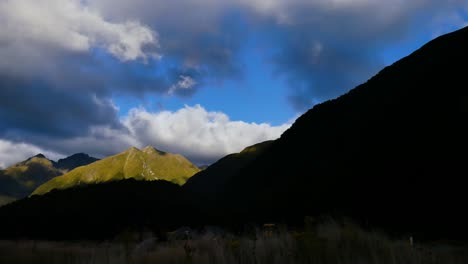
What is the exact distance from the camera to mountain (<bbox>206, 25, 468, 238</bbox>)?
48312mm

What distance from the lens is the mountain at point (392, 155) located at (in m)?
48.3

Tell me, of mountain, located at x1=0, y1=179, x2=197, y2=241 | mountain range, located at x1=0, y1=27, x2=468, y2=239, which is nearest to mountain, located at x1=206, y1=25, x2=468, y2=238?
mountain range, located at x1=0, y1=27, x2=468, y2=239

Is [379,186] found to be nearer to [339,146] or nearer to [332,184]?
[332,184]

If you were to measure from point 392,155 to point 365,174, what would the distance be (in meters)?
6.42

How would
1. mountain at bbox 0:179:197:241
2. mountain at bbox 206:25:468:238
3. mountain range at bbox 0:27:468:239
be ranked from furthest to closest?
1. mountain at bbox 0:179:197:241
2. mountain range at bbox 0:27:468:239
3. mountain at bbox 206:25:468:238

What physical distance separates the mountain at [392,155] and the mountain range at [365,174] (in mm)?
255

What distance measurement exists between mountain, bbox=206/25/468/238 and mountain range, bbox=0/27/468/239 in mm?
255

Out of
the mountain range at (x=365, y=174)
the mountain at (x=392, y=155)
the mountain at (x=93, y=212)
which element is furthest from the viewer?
the mountain at (x=93, y=212)

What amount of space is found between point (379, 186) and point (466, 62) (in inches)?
1415

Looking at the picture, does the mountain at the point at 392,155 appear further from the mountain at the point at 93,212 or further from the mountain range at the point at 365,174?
the mountain at the point at 93,212

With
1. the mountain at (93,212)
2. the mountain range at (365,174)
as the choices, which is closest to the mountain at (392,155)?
the mountain range at (365,174)

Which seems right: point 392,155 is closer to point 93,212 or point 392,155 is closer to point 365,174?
point 365,174

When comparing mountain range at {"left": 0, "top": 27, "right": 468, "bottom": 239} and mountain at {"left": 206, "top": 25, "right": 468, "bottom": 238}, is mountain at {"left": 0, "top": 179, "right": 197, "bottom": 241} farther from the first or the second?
mountain at {"left": 206, "top": 25, "right": 468, "bottom": 238}

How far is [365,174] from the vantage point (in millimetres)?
73750
